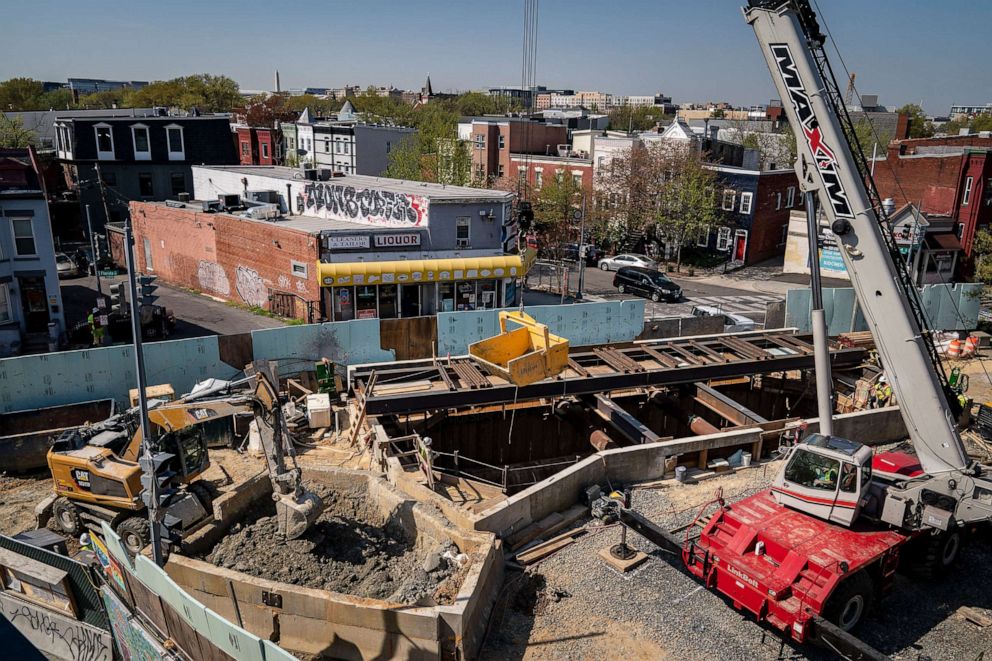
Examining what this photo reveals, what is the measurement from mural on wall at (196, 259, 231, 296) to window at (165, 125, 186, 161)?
17337 millimetres

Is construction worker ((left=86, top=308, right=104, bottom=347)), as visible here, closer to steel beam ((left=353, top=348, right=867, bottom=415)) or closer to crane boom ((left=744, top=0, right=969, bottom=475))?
steel beam ((left=353, top=348, right=867, bottom=415))

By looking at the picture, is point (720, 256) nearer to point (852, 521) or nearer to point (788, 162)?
point (788, 162)

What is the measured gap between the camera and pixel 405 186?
36.2 m

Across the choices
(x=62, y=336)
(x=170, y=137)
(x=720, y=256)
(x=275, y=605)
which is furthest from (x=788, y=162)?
(x=275, y=605)

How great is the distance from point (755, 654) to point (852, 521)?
113 inches

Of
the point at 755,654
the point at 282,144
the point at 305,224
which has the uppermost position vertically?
the point at 282,144

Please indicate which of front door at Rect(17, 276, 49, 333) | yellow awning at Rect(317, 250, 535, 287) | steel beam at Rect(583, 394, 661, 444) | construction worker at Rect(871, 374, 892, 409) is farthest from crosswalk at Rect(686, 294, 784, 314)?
front door at Rect(17, 276, 49, 333)

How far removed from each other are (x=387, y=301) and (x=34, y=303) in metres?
13.5

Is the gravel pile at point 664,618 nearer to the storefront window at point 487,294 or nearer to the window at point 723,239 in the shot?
the storefront window at point 487,294

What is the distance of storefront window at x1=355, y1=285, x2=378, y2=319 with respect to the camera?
30844 mm

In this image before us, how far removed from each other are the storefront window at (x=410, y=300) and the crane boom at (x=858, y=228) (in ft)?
66.8

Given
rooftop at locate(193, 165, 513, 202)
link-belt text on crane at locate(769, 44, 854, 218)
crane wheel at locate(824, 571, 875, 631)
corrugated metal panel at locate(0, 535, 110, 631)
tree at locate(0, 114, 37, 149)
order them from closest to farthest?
1. crane wheel at locate(824, 571, 875, 631)
2. corrugated metal panel at locate(0, 535, 110, 631)
3. link-belt text on crane at locate(769, 44, 854, 218)
4. rooftop at locate(193, 165, 513, 202)
5. tree at locate(0, 114, 37, 149)

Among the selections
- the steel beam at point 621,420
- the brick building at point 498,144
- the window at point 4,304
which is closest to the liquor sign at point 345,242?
the window at point 4,304

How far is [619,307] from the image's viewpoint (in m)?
28.3
